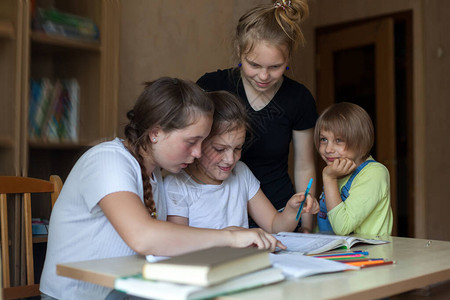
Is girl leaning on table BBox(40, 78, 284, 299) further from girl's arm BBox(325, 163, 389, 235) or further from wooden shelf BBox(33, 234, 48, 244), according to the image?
wooden shelf BBox(33, 234, 48, 244)

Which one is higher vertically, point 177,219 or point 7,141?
point 7,141

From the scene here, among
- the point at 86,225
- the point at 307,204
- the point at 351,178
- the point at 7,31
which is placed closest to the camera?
the point at 86,225

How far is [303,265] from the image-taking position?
103 cm

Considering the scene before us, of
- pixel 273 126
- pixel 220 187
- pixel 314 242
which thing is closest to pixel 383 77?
pixel 273 126

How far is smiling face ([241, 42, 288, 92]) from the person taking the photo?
1.72m

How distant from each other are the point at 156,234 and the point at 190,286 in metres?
0.31

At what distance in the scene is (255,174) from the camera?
194 cm

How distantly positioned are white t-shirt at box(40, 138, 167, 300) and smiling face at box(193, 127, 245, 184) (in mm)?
357

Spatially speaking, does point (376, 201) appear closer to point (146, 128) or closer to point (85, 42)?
point (146, 128)

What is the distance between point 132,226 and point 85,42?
1.43m

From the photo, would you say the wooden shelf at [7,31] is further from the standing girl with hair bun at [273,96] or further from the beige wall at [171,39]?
the standing girl with hair bun at [273,96]

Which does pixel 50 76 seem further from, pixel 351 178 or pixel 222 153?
pixel 351 178

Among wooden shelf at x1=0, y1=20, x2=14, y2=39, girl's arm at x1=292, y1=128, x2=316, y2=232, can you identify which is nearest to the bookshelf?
wooden shelf at x1=0, y1=20, x2=14, y2=39

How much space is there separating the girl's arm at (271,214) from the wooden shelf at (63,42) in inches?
41.7
